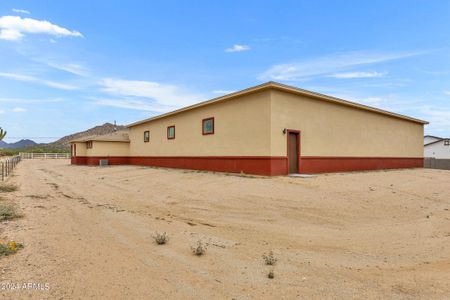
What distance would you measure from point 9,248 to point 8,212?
3.04 m

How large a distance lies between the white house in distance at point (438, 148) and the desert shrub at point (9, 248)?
1721 inches

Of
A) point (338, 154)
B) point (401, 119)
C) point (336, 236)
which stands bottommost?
point (336, 236)

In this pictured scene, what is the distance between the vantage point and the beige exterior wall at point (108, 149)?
28406 millimetres

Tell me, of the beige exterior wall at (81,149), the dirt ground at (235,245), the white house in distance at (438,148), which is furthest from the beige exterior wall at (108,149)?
the white house in distance at (438,148)

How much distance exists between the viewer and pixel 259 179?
41.0 ft

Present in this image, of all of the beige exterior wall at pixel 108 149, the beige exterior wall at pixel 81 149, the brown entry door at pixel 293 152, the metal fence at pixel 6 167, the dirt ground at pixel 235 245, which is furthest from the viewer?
the beige exterior wall at pixel 81 149

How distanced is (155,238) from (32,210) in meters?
4.36

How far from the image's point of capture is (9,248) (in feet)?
15.0

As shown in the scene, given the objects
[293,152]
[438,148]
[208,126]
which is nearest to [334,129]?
[293,152]

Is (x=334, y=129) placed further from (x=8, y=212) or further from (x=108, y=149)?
(x=108, y=149)

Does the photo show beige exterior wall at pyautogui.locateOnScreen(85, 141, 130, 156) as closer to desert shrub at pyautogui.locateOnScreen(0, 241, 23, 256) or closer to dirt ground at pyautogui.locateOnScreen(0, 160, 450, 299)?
dirt ground at pyautogui.locateOnScreen(0, 160, 450, 299)

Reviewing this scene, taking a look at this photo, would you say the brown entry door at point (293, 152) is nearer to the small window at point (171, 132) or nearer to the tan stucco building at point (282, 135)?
the tan stucco building at point (282, 135)

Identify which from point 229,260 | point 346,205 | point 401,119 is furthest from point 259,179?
point 401,119

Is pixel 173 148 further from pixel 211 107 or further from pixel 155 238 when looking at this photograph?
pixel 155 238
